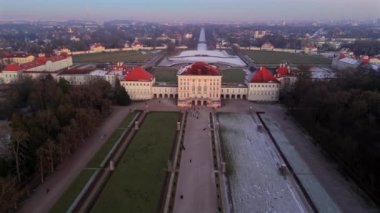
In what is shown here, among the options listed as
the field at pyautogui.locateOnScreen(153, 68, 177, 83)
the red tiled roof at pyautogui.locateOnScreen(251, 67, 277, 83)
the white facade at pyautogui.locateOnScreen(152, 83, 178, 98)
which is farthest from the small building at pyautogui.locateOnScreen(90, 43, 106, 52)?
the red tiled roof at pyautogui.locateOnScreen(251, 67, 277, 83)

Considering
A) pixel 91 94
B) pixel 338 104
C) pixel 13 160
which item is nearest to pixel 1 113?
pixel 91 94

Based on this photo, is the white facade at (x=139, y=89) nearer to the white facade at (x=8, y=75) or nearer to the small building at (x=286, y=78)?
the small building at (x=286, y=78)

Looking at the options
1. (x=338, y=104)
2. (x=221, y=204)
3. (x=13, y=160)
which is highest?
(x=338, y=104)

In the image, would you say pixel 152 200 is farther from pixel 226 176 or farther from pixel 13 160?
pixel 13 160

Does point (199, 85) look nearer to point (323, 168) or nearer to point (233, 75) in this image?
point (233, 75)

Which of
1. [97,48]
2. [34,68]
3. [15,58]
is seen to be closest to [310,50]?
[97,48]

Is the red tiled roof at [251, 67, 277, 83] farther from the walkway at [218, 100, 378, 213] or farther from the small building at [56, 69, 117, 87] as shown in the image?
the small building at [56, 69, 117, 87]

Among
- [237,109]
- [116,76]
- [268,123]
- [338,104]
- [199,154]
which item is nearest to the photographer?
[199,154]
